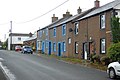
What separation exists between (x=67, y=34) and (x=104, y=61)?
18070mm

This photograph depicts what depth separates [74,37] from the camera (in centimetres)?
4447

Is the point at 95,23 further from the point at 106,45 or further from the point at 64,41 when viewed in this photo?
the point at 64,41

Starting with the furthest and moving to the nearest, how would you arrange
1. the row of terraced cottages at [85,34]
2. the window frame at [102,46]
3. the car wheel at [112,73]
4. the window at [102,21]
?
the window at [102,21]
the window frame at [102,46]
the row of terraced cottages at [85,34]
the car wheel at [112,73]

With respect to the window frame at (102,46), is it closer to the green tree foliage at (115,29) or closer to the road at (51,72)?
the green tree foliage at (115,29)

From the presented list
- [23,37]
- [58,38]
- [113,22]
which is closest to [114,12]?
[113,22]

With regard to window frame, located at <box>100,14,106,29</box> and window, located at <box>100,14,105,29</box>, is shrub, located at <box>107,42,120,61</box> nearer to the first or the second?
window frame, located at <box>100,14,106,29</box>

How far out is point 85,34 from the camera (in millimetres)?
39844

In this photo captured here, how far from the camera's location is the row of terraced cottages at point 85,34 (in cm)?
3353

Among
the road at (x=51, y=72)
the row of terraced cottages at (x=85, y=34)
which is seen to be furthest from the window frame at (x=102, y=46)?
the road at (x=51, y=72)

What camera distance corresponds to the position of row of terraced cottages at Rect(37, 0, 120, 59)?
1320 inches

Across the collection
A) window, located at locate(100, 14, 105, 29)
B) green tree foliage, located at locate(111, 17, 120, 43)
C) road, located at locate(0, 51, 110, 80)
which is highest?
window, located at locate(100, 14, 105, 29)

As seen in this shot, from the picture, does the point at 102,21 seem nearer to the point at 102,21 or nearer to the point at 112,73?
the point at 102,21

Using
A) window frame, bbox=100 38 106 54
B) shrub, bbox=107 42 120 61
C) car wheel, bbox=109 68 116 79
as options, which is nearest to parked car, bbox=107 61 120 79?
car wheel, bbox=109 68 116 79

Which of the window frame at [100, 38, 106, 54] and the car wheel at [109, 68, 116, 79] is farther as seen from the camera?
the window frame at [100, 38, 106, 54]
